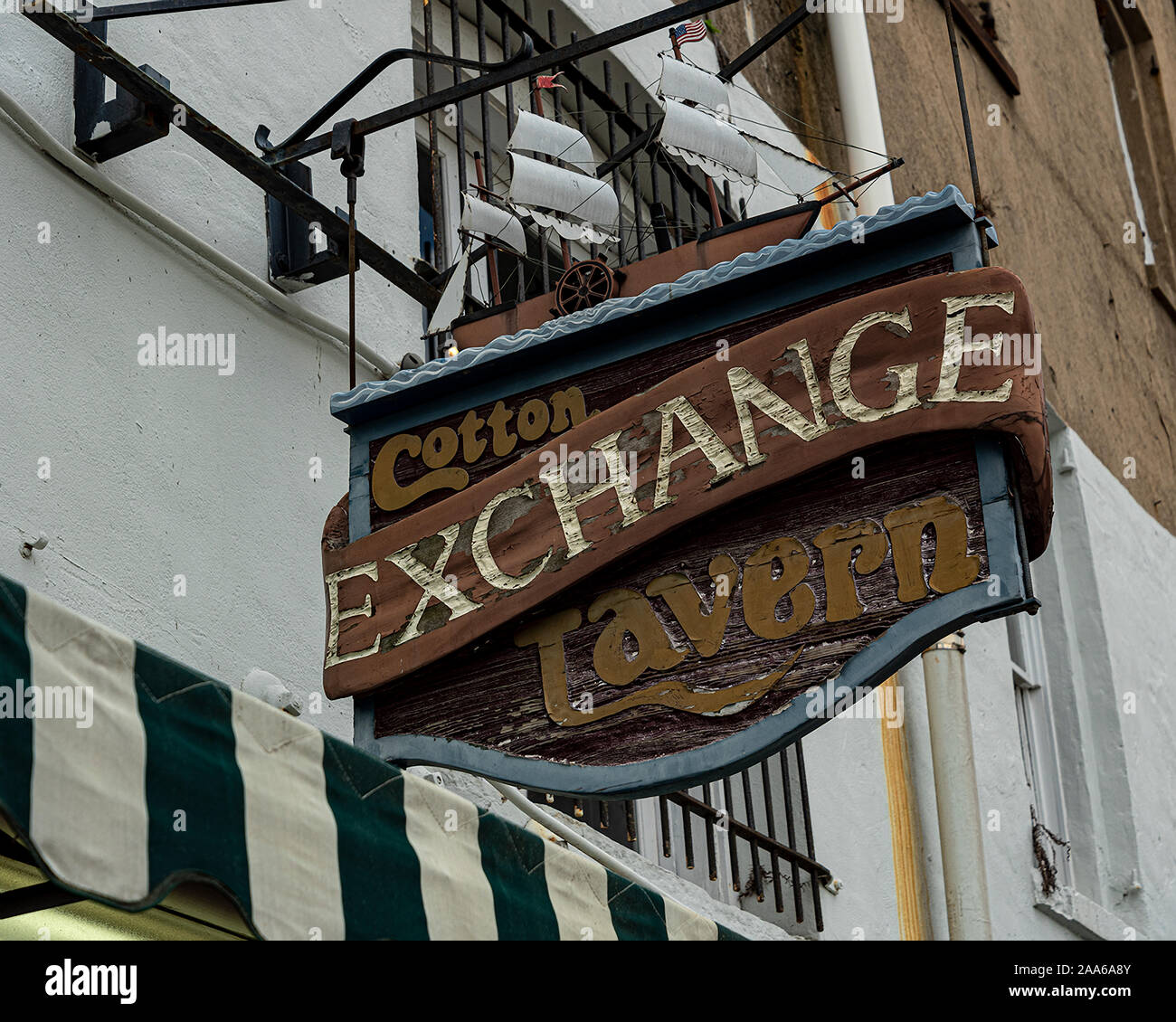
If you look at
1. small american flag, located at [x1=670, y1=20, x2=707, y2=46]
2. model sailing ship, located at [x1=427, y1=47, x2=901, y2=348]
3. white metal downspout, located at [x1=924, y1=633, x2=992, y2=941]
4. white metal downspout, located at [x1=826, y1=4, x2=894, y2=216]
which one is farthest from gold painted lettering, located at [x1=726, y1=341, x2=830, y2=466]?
white metal downspout, located at [x1=826, y1=4, x2=894, y2=216]

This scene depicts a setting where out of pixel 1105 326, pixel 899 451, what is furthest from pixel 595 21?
pixel 1105 326

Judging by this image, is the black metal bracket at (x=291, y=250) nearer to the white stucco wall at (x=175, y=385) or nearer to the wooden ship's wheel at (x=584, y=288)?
the white stucco wall at (x=175, y=385)

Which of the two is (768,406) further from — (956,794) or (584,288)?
(956,794)

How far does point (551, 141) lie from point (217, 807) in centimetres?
266

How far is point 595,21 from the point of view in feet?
23.0

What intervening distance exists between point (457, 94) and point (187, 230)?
3.04 feet

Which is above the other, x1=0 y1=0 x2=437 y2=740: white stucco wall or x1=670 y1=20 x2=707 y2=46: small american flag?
x1=670 y1=20 x2=707 y2=46: small american flag

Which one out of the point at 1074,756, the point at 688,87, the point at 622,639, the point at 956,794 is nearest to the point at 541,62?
the point at 688,87

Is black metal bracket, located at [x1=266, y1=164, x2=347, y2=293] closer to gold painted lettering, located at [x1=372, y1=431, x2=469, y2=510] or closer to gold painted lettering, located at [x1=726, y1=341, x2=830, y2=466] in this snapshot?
gold painted lettering, located at [x1=372, y1=431, x2=469, y2=510]

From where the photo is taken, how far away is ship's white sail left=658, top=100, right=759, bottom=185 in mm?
4762

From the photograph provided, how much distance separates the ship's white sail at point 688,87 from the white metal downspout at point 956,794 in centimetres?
309

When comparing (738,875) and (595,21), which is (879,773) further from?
(595,21)

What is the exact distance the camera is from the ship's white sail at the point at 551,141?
4.76 m

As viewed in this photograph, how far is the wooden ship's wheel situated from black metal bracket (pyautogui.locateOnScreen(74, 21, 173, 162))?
46.7 inches
